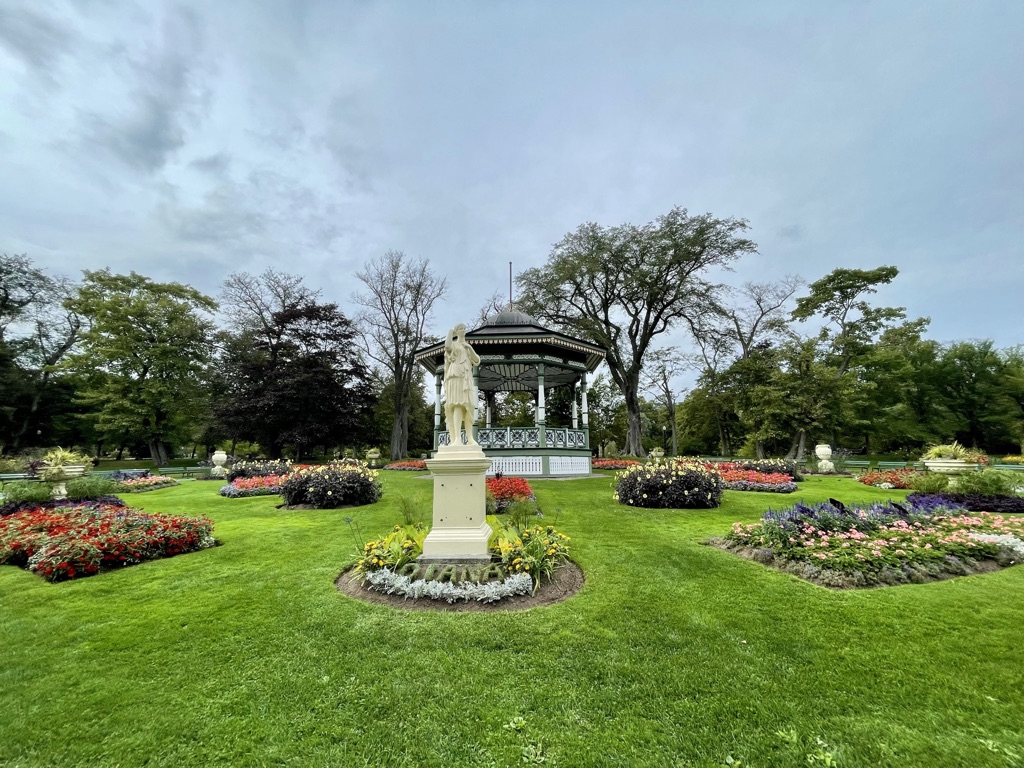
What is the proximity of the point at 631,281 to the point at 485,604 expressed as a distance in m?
22.9

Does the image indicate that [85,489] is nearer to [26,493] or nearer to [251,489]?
[26,493]

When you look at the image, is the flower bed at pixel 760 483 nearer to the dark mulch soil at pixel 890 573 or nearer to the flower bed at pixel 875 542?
the flower bed at pixel 875 542

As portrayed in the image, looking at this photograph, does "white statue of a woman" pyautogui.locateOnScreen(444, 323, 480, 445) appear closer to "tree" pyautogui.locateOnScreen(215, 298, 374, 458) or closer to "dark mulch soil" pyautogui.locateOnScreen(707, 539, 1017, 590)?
"dark mulch soil" pyautogui.locateOnScreen(707, 539, 1017, 590)

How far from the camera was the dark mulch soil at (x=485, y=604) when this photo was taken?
365 cm

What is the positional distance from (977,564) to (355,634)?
629 centimetres

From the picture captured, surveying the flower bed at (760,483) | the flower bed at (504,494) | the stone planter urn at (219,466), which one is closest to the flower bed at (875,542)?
the flower bed at (504,494)

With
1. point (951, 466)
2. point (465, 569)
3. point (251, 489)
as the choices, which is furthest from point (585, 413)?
point (465, 569)

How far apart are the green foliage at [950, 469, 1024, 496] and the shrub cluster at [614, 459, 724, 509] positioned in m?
4.82

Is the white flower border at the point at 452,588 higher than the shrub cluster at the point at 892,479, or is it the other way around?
the shrub cluster at the point at 892,479

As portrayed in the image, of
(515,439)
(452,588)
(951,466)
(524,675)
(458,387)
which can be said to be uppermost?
(458,387)

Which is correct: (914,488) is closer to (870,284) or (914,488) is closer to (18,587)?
(18,587)

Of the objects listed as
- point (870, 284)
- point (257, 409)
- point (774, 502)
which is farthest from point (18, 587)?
point (870, 284)

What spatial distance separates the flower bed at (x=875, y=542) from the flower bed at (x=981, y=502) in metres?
1.26

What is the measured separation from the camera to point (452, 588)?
3797 mm
